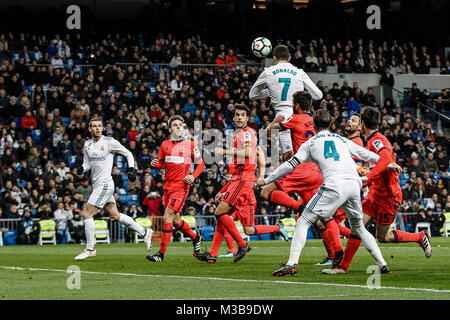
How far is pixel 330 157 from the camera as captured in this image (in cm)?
1002

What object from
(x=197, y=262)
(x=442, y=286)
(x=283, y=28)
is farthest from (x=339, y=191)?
(x=283, y=28)

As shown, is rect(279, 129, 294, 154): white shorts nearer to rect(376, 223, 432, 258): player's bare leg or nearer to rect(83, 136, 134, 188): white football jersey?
rect(376, 223, 432, 258): player's bare leg

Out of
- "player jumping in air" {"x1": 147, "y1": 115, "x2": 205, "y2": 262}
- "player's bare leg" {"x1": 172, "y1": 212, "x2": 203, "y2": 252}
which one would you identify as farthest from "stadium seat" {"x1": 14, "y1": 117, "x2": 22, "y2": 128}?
"player's bare leg" {"x1": 172, "y1": 212, "x2": 203, "y2": 252}

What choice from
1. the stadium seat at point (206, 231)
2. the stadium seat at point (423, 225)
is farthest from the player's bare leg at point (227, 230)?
the stadium seat at point (423, 225)

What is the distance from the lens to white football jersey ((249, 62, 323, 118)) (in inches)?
559

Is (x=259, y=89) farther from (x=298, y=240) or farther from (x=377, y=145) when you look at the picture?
(x=298, y=240)

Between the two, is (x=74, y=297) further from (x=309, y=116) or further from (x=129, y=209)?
(x=129, y=209)

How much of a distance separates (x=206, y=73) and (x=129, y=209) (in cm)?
962

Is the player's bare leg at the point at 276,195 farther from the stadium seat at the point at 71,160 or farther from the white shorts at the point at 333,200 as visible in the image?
the stadium seat at the point at 71,160

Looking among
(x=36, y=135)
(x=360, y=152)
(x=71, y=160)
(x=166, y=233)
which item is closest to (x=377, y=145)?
(x=360, y=152)

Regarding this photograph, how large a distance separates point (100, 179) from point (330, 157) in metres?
7.04

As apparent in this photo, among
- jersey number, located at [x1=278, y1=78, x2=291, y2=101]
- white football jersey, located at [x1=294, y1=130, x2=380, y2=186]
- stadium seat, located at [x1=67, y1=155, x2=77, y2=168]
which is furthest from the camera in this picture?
stadium seat, located at [x1=67, y1=155, x2=77, y2=168]

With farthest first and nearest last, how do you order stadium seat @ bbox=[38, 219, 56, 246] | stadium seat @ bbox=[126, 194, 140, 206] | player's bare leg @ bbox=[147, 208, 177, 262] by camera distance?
stadium seat @ bbox=[126, 194, 140, 206]
stadium seat @ bbox=[38, 219, 56, 246]
player's bare leg @ bbox=[147, 208, 177, 262]

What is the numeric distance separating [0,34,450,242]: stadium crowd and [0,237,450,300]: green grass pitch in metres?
12.5
